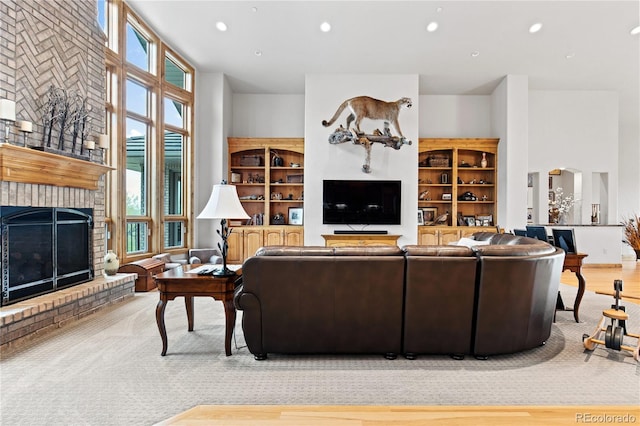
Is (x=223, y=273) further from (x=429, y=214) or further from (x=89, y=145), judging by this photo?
(x=429, y=214)

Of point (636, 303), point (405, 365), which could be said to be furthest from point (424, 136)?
point (405, 365)

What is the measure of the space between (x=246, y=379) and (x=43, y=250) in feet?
8.94

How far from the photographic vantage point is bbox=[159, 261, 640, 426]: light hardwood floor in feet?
6.19

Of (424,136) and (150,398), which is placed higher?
(424,136)

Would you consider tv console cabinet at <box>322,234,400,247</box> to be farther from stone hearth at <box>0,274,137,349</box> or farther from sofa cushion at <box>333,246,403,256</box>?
sofa cushion at <box>333,246,403,256</box>

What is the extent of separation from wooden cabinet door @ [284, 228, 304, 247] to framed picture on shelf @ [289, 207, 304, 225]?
459mm

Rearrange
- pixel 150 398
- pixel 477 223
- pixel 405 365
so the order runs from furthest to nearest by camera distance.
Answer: pixel 477 223 < pixel 405 365 < pixel 150 398

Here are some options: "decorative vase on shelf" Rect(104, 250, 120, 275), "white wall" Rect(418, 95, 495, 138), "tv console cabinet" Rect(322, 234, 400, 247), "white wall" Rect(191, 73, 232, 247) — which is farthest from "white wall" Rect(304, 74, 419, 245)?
"decorative vase on shelf" Rect(104, 250, 120, 275)

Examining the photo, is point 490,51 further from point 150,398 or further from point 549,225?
point 150,398

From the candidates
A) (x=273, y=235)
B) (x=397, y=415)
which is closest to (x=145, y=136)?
(x=273, y=235)

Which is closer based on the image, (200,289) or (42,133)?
(200,289)

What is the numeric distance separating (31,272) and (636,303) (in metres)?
7.13

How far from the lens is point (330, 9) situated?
554 cm

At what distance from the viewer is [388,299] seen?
265 centimetres
